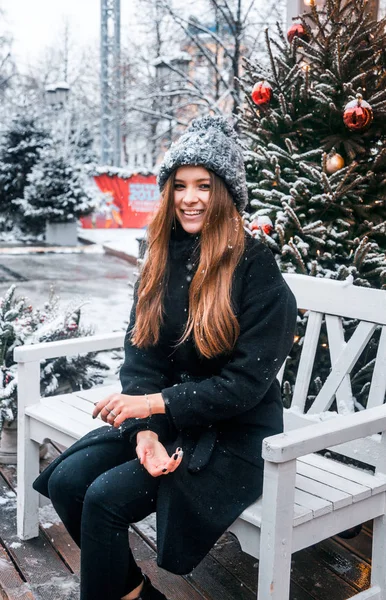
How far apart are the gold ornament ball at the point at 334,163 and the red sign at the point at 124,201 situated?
52.4ft

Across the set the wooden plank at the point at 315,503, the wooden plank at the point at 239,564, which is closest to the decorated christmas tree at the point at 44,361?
the wooden plank at the point at 239,564

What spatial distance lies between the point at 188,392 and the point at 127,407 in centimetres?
19

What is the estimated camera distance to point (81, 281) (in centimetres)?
1213

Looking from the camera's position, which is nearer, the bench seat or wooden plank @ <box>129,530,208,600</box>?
the bench seat

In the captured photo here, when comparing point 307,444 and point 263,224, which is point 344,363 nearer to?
point 263,224

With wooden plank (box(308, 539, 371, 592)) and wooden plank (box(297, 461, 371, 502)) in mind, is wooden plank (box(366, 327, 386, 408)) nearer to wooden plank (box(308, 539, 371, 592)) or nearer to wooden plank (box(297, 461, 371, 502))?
wooden plank (box(297, 461, 371, 502))

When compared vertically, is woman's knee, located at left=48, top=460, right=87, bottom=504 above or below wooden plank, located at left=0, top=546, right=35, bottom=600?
above

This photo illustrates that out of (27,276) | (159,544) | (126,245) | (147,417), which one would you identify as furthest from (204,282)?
(126,245)

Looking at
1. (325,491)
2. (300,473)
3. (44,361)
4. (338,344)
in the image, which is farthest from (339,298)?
(44,361)

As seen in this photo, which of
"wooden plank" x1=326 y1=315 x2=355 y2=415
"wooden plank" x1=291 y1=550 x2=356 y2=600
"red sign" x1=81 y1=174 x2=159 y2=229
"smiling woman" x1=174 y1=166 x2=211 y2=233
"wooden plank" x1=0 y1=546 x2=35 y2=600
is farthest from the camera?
"red sign" x1=81 y1=174 x2=159 y2=229

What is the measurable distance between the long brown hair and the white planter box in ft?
51.8

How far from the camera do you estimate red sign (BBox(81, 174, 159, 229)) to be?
19.6 m

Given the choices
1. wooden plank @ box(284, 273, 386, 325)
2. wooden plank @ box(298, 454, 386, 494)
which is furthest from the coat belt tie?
wooden plank @ box(284, 273, 386, 325)

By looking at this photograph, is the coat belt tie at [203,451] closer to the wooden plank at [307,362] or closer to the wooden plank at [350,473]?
the wooden plank at [350,473]
